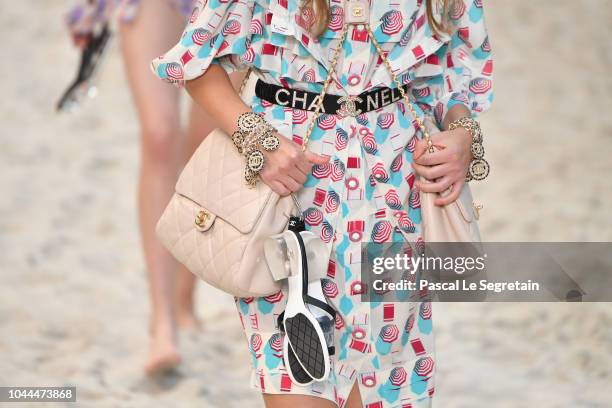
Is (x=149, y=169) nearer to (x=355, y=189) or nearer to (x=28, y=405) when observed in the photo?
(x=28, y=405)

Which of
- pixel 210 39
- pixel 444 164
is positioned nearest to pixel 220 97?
pixel 210 39

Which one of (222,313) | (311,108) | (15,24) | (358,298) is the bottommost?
(358,298)

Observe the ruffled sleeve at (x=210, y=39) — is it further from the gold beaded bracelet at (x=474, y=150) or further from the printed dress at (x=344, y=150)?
the gold beaded bracelet at (x=474, y=150)

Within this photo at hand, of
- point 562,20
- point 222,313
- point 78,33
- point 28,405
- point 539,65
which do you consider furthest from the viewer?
point 562,20

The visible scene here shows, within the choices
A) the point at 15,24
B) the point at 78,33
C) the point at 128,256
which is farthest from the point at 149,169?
the point at 15,24

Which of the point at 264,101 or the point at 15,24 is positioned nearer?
the point at 264,101

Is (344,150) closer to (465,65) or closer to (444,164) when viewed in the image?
(444,164)

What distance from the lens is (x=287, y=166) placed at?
207 cm

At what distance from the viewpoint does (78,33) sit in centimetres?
436

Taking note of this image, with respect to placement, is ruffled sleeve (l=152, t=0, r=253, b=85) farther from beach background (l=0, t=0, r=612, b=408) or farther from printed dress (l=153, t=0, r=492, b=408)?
beach background (l=0, t=0, r=612, b=408)

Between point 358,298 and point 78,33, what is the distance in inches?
102

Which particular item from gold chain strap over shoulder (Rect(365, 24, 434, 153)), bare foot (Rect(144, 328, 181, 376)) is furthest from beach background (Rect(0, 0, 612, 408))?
gold chain strap over shoulder (Rect(365, 24, 434, 153))

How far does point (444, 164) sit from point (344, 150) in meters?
0.21

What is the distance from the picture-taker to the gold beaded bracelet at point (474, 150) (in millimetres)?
2229
